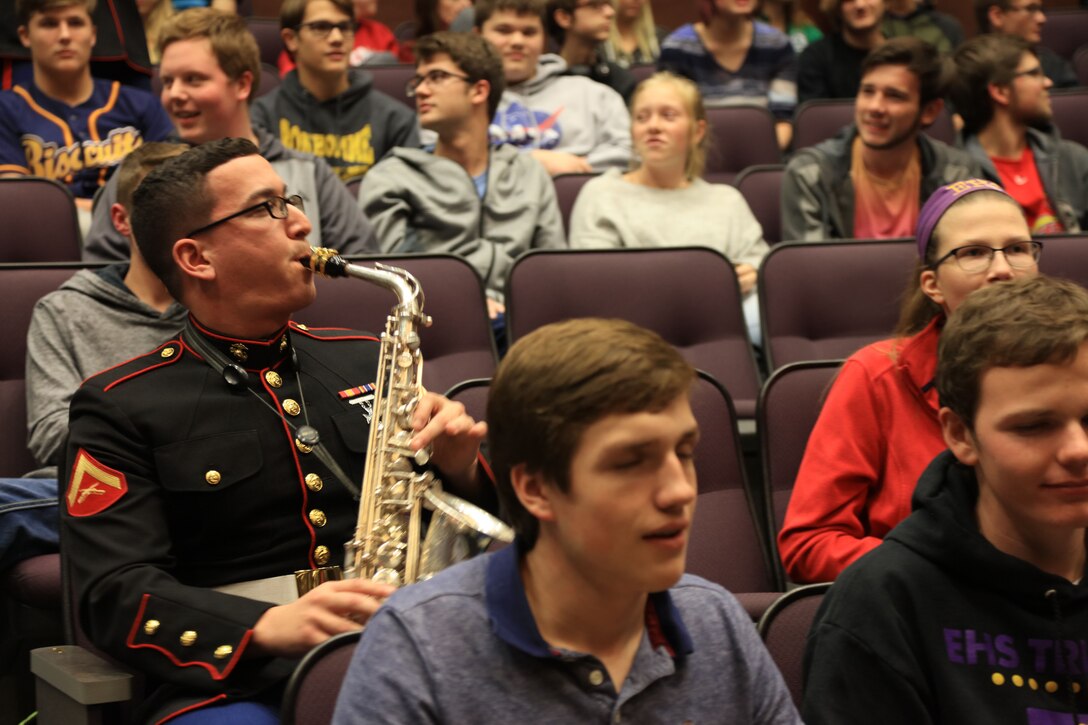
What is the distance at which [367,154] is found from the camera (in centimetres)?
447

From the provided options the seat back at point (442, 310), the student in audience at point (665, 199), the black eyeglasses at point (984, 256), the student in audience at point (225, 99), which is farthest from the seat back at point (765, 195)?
the black eyeglasses at point (984, 256)

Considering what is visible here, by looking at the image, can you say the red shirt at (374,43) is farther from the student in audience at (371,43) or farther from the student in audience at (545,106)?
the student in audience at (545,106)

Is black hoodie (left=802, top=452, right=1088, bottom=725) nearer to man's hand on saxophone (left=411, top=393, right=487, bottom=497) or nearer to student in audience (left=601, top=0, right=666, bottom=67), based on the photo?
man's hand on saxophone (left=411, top=393, right=487, bottom=497)

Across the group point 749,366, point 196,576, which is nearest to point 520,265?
point 749,366

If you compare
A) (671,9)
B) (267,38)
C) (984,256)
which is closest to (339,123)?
(267,38)

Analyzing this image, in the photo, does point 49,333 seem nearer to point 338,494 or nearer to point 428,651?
point 338,494

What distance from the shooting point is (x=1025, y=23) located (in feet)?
19.7

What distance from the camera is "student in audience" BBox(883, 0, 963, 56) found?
6172 millimetres

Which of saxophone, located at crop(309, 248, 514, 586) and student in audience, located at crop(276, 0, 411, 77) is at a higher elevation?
student in audience, located at crop(276, 0, 411, 77)

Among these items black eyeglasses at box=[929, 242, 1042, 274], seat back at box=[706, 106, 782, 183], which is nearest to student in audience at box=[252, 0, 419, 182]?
seat back at box=[706, 106, 782, 183]

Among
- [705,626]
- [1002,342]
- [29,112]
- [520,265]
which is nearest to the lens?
[705,626]

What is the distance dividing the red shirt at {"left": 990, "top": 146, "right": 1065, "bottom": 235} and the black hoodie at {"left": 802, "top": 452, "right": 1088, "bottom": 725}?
2851 mm

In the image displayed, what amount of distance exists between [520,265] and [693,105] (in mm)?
1115

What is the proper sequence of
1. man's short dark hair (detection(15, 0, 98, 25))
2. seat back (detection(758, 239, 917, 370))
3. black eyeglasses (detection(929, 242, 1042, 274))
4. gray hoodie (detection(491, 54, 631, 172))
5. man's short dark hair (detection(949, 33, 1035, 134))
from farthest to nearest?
1. gray hoodie (detection(491, 54, 631, 172))
2. man's short dark hair (detection(949, 33, 1035, 134))
3. man's short dark hair (detection(15, 0, 98, 25))
4. seat back (detection(758, 239, 917, 370))
5. black eyeglasses (detection(929, 242, 1042, 274))
